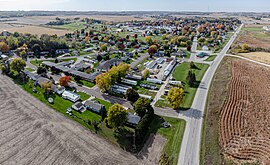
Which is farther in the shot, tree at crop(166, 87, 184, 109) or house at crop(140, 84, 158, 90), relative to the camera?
house at crop(140, 84, 158, 90)

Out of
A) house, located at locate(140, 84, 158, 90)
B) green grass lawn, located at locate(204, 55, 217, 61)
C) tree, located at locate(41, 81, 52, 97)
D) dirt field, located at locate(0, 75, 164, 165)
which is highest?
green grass lawn, located at locate(204, 55, 217, 61)

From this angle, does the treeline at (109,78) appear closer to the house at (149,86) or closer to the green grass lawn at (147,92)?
the house at (149,86)

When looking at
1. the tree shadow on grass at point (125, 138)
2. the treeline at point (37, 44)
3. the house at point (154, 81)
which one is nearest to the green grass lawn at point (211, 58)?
the house at point (154, 81)

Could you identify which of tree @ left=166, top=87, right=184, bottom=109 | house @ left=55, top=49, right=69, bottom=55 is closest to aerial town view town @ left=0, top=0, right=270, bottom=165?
tree @ left=166, top=87, right=184, bottom=109

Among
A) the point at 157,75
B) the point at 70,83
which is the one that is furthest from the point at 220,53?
the point at 70,83

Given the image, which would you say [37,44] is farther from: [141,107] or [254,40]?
[254,40]

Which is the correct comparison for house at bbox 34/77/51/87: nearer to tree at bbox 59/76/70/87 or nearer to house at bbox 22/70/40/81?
house at bbox 22/70/40/81
